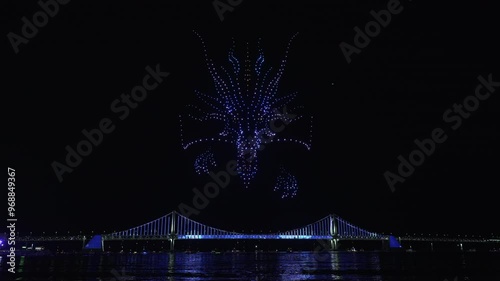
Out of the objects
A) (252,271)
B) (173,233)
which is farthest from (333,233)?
(252,271)

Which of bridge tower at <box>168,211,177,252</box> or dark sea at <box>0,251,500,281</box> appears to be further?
bridge tower at <box>168,211,177,252</box>

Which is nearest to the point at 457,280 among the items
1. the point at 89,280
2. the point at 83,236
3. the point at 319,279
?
the point at 319,279

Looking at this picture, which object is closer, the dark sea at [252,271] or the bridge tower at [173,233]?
the dark sea at [252,271]

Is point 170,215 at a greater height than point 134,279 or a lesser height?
greater

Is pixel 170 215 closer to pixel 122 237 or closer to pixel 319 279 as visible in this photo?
pixel 122 237

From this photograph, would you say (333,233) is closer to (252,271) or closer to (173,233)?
(173,233)

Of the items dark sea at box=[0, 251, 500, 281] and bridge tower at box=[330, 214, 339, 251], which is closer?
dark sea at box=[0, 251, 500, 281]

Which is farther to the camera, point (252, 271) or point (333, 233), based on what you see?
point (333, 233)

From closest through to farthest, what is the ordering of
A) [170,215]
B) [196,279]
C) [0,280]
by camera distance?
[0,280] → [196,279] → [170,215]

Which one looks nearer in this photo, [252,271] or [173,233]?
[252,271]

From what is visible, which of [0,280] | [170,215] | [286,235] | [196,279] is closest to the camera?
[0,280]

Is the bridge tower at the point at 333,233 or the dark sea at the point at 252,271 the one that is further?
the bridge tower at the point at 333,233
